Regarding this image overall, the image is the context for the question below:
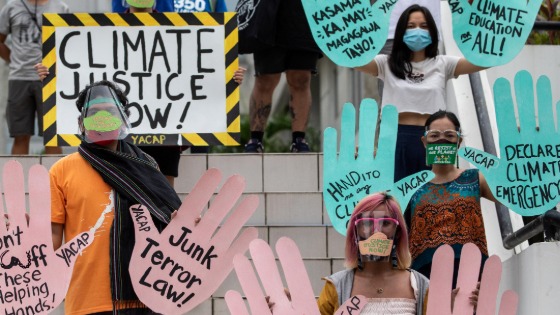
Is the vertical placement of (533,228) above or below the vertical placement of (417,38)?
below

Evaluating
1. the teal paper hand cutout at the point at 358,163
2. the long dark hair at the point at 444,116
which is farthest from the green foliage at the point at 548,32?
the teal paper hand cutout at the point at 358,163

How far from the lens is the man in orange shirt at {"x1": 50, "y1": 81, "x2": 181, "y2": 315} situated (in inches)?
282

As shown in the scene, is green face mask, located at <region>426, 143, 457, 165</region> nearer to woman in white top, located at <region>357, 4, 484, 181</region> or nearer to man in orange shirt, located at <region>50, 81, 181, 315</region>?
woman in white top, located at <region>357, 4, 484, 181</region>

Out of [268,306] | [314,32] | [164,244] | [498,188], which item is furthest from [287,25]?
[268,306]

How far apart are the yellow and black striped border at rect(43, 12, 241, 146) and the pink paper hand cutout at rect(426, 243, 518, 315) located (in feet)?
12.9

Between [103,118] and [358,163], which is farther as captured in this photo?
[358,163]

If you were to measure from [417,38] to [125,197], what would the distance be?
234cm

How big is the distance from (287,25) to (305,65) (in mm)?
292

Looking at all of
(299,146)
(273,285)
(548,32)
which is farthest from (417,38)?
(548,32)

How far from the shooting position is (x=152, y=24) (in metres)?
10.5

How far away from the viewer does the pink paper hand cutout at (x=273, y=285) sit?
21.2ft

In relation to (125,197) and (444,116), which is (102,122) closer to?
(125,197)

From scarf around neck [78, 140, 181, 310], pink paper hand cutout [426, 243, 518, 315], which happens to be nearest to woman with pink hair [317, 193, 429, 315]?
pink paper hand cutout [426, 243, 518, 315]

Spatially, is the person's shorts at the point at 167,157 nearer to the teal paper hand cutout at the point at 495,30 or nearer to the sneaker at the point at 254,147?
the sneaker at the point at 254,147
